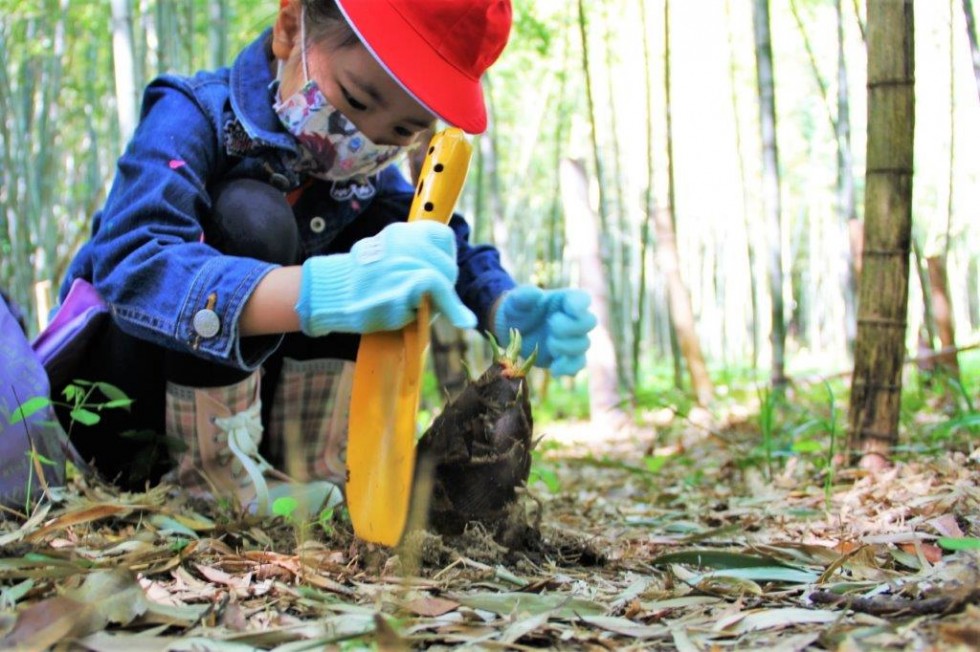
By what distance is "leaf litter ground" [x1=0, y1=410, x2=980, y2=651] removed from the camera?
0.82 metres

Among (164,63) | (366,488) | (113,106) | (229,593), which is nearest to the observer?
(229,593)

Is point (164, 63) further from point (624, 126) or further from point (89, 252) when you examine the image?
point (624, 126)

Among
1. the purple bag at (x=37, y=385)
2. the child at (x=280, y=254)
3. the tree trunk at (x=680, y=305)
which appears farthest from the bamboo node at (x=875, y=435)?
the tree trunk at (x=680, y=305)

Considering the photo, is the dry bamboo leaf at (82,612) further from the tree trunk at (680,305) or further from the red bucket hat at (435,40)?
the tree trunk at (680,305)

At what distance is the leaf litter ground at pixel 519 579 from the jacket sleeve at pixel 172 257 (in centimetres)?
27

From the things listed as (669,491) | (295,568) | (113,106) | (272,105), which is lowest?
(669,491)

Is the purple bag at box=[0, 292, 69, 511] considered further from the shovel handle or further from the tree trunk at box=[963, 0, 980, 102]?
the tree trunk at box=[963, 0, 980, 102]

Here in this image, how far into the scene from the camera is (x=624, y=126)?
12.6 meters

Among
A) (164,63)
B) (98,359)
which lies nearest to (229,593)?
(98,359)

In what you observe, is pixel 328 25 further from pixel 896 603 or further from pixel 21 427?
pixel 896 603

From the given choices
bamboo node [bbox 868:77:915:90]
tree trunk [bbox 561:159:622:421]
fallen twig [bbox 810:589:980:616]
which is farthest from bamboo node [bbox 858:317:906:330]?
tree trunk [bbox 561:159:622:421]

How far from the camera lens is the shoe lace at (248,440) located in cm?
139

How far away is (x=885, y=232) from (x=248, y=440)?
1.28m

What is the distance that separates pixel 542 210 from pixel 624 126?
262cm
